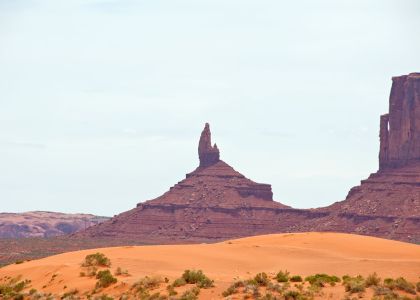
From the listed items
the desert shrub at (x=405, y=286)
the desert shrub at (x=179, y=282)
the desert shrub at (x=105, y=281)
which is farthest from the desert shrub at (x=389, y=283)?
the desert shrub at (x=105, y=281)

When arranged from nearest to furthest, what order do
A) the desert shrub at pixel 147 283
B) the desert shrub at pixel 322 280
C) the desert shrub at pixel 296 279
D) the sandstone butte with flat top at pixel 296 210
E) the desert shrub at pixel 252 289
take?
the desert shrub at pixel 252 289
the desert shrub at pixel 322 280
the desert shrub at pixel 147 283
the desert shrub at pixel 296 279
the sandstone butte with flat top at pixel 296 210

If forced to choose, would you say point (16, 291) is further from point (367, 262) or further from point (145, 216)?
point (145, 216)

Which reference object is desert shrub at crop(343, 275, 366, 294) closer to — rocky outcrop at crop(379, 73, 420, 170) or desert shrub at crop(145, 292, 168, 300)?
desert shrub at crop(145, 292, 168, 300)

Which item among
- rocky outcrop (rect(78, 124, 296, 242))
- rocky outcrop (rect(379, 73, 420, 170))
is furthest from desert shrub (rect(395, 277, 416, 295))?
rocky outcrop (rect(379, 73, 420, 170))

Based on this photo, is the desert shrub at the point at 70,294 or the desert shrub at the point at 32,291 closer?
the desert shrub at the point at 70,294

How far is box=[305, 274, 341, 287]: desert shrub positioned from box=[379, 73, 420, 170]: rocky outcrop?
134m

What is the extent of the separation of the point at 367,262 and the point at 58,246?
11392 centimetres

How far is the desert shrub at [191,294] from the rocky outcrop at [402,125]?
454ft

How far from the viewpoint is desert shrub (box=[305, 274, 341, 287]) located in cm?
3941

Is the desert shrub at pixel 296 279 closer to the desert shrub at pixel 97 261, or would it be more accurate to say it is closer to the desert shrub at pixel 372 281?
the desert shrub at pixel 372 281

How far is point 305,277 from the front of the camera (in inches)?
1695

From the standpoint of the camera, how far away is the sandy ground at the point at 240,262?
43.8m

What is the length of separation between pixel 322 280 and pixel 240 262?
33.5 ft

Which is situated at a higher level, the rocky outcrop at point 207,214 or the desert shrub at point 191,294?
the rocky outcrop at point 207,214
